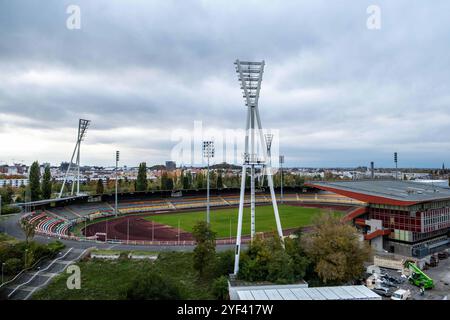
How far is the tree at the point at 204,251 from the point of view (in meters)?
26.1

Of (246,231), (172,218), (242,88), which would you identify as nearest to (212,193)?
(172,218)

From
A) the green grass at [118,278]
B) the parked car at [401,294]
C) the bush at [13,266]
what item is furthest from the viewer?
the bush at [13,266]

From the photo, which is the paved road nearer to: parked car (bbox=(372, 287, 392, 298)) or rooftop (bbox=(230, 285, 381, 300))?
rooftop (bbox=(230, 285, 381, 300))

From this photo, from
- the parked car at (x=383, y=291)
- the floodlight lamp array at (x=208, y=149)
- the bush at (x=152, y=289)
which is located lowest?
the parked car at (x=383, y=291)

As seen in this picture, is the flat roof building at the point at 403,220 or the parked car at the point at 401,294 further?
the flat roof building at the point at 403,220

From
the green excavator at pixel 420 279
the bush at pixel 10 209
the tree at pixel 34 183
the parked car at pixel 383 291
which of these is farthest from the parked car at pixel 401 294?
the tree at pixel 34 183

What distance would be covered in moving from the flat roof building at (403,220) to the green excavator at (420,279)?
16.3ft

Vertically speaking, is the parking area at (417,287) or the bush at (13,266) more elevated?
the bush at (13,266)

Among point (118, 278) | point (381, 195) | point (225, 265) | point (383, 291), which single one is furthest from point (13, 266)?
point (381, 195)

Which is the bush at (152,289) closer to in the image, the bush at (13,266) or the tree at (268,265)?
the tree at (268,265)

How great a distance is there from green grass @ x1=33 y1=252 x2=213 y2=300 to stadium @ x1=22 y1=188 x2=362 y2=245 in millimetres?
8014

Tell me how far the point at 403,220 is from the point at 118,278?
28796mm

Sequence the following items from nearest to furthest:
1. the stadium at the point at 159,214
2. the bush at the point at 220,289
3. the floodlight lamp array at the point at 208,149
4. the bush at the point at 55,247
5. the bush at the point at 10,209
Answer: the bush at the point at 220,289 < the bush at the point at 55,247 < the floodlight lamp array at the point at 208,149 < the stadium at the point at 159,214 < the bush at the point at 10,209

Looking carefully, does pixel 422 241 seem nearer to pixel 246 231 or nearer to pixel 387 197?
pixel 387 197
